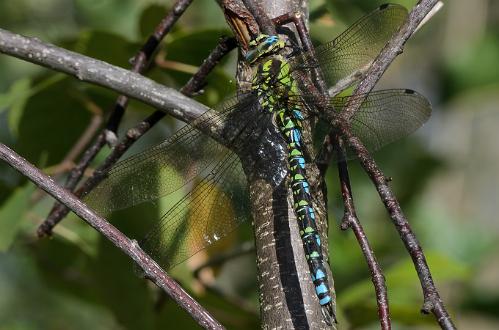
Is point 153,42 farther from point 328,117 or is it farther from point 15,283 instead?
point 15,283

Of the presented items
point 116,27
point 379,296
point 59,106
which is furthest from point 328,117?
point 116,27

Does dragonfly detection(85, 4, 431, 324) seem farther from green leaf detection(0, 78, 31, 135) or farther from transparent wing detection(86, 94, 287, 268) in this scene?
green leaf detection(0, 78, 31, 135)

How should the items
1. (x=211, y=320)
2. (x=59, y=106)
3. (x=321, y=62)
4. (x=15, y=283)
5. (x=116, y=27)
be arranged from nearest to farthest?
(x=211, y=320) → (x=321, y=62) → (x=59, y=106) → (x=116, y=27) → (x=15, y=283)

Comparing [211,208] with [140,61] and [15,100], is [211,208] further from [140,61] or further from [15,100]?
[15,100]

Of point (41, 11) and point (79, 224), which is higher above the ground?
point (41, 11)

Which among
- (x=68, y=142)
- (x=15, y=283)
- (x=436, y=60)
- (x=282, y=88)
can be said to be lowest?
(x=282, y=88)

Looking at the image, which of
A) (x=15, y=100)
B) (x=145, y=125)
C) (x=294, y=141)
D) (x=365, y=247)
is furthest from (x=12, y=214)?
(x=365, y=247)

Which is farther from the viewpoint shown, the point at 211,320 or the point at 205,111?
the point at 205,111

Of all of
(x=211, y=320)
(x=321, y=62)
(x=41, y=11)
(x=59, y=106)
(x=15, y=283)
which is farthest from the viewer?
(x=15, y=283)

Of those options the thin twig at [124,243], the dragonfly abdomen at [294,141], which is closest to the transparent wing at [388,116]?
the dragonfly abdomen at [294,141]
